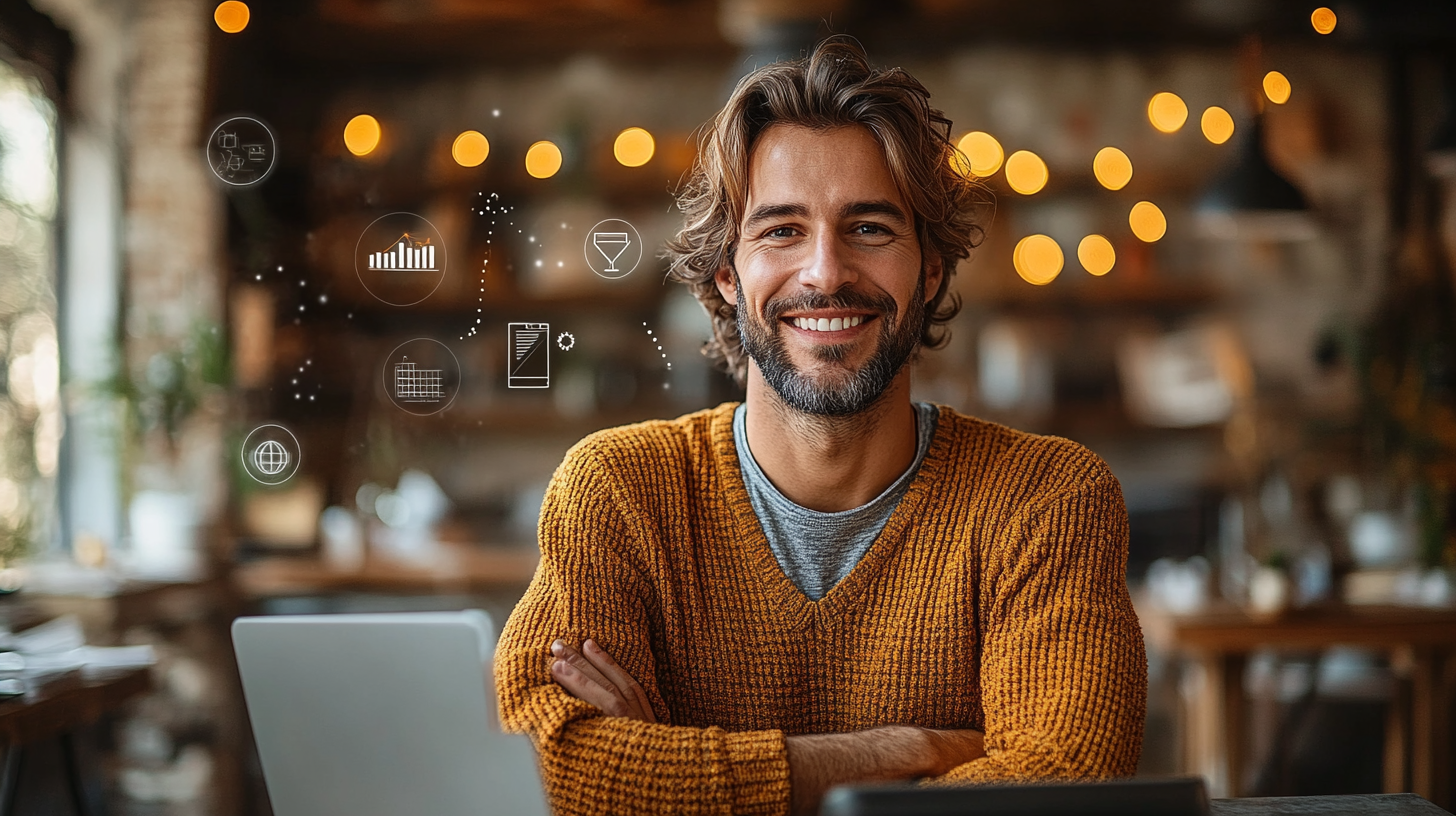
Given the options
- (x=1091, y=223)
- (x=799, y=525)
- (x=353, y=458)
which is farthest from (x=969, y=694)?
(x=1091, y=223)

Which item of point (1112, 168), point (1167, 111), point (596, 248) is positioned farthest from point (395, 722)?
point (1167, 111)

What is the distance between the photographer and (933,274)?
5.88 feet

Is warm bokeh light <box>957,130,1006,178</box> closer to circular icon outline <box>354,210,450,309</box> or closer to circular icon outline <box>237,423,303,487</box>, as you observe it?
circular icon outline <box>354,210,450,309</box>

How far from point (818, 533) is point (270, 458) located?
7.09 ft

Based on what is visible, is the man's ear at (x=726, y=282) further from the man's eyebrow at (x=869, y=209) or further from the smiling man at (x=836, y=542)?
the man's eyebrow at (x=869, y=209)

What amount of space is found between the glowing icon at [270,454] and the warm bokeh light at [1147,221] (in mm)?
2585

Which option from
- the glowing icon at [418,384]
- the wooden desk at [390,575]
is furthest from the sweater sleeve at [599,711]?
the wooden desk at [390,575]

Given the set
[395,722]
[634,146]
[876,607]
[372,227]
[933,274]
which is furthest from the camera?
[634,146]

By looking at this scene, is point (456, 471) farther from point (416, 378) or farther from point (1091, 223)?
point (1091, 223)

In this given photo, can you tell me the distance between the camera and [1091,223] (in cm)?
364

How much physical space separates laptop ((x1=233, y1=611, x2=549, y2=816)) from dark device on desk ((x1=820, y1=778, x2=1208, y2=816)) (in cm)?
37

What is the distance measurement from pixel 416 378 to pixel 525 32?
1067 millimetres

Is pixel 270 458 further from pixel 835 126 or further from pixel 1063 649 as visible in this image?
pixel 1063 649

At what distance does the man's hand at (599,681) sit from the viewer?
140 cm
